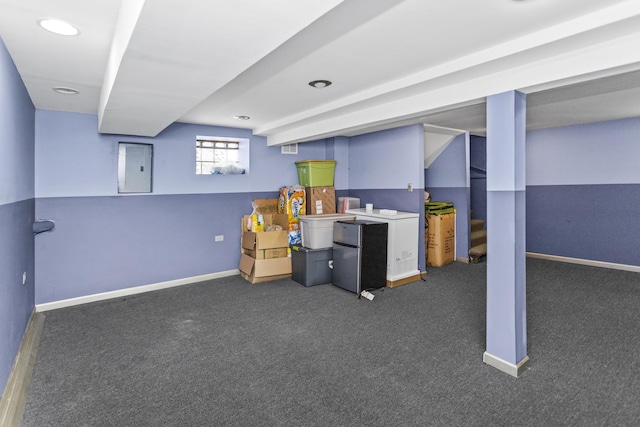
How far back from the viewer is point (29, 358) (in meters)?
2.62

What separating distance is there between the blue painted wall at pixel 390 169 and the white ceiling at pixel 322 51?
1595 mm

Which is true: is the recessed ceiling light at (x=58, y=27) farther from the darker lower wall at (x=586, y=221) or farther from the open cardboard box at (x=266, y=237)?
the darker lower wall at (x=586, y=221)

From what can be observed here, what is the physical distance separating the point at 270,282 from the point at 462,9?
12.8 ft

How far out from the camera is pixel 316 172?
539 cm

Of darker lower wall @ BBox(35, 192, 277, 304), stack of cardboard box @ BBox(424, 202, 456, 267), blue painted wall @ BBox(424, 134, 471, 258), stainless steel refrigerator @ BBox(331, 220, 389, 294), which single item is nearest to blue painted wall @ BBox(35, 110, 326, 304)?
darker lower wall @ BBox(35, 192, 277, 304)

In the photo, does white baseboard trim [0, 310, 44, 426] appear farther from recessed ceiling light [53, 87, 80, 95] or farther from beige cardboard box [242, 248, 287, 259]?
beige cardboard box [242, 248, 287, 259]

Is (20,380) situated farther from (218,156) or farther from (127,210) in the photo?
(218,156)

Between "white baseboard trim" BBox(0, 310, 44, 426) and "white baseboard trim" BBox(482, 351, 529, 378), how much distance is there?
3072 mm

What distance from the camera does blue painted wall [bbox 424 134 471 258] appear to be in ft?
19.1

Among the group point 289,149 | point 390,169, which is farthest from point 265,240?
point 390,169

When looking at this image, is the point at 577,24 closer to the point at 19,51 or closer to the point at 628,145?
the point at 19,51

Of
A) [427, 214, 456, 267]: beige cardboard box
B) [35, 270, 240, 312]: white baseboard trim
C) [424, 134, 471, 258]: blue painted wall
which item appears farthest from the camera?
[424, 134, 471, 258]: blue painted wall

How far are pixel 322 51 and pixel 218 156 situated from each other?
A: 3385 mm

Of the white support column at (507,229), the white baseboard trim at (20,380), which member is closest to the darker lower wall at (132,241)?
the white baseboard trim at (20,380)
